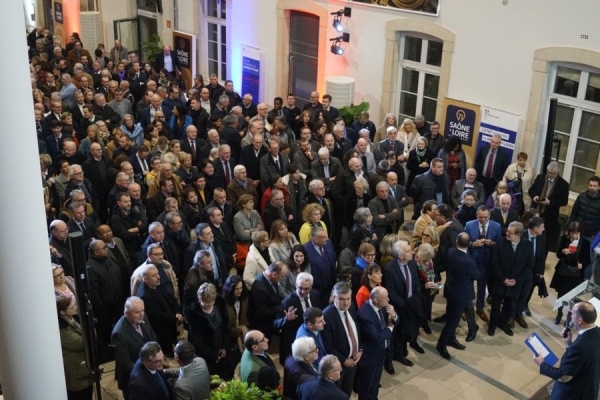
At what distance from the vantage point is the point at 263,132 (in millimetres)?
11273

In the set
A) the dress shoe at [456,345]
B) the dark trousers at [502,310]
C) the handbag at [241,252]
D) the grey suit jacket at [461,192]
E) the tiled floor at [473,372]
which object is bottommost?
the tiled floor at [473,372]

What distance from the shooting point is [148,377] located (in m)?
5.50

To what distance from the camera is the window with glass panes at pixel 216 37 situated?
17.6m

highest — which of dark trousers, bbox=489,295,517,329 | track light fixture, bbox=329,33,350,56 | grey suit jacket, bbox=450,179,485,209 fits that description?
track light fixture, bbox=329,33,350,56

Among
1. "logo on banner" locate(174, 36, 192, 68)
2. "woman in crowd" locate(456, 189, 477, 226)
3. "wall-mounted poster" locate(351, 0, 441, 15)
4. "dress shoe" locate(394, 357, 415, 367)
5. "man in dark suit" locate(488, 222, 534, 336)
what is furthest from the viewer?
"logo on banner" locate(174, 36, 192, 68)

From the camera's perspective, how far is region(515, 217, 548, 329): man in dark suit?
8245 mm

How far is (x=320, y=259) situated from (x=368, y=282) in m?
0.90

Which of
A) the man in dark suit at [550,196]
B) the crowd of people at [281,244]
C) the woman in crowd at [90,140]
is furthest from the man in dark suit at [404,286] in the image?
the woman in crowd at [90,140]

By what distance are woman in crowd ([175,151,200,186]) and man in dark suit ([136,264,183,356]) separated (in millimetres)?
2742

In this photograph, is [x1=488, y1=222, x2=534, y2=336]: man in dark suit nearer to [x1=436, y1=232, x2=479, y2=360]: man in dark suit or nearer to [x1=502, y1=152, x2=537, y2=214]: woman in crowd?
[x1=436, y1=232, x2=479, y2=360]: man in dark suit

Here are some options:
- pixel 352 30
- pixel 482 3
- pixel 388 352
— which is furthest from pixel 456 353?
pixel 352 30

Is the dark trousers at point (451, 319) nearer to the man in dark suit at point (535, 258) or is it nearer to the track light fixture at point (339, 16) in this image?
the man in dark suit at point (535, 258)

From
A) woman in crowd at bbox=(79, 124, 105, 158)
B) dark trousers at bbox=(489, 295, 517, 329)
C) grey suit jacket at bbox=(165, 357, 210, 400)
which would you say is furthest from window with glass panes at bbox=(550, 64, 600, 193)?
grey suit jacket at bbox=(165, 357, 210, 400)

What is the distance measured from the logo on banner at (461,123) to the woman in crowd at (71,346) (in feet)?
27.1
